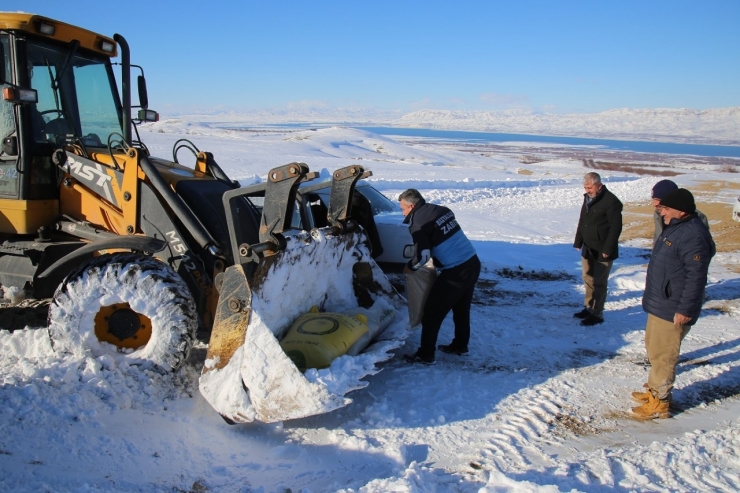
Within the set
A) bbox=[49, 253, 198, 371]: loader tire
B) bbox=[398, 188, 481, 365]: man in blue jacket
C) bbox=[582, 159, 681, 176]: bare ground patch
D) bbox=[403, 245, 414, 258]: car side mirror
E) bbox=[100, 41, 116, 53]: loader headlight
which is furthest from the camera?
bbox=[582, 159, 681, 176]: bare ground patch

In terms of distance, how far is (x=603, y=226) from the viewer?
21.5ft

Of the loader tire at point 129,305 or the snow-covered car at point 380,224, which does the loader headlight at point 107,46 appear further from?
the snow-covered car at point 380,224

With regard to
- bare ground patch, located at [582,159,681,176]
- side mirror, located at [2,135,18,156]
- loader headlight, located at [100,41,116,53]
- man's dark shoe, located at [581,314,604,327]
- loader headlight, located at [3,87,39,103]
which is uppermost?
loader headlight, located at [100,41,116,53]

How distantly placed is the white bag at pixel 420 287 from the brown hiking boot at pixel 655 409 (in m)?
1.97

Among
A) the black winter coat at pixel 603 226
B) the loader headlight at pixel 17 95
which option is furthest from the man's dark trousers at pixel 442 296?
the loader headlight at pixel 17 95

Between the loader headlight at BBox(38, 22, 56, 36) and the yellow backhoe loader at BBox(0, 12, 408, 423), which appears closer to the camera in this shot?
the yellow backhoe loader at BBox(0, 12, 408, 423)

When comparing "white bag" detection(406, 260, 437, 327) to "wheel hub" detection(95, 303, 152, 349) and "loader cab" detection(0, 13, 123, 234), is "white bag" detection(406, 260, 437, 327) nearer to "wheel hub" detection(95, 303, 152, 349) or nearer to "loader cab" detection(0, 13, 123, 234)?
"wheel hub" detection(95, 303, 152, 349)

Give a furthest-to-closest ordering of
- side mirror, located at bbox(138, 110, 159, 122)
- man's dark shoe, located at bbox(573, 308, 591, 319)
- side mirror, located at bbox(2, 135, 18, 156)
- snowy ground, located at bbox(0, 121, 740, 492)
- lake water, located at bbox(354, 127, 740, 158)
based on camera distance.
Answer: lake water, located at bbox(354, 127, 740, 158)
man's dark shoe, located at bbox(573, 308, 591, 319)
side mirror, located at bbox(138, 110, 159, 122)
side mirror, located at bbox(2, 135, 18, 156)
snowy ground, located at bbox(0, 121, 740, 492)

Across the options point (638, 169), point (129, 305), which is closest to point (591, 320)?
point (129, 305)

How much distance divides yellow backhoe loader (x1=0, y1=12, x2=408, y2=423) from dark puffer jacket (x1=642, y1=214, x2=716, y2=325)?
2130 millimetres

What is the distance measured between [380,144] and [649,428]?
4764cm

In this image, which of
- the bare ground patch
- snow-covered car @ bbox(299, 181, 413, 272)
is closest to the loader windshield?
snow-covered car @ bbox(299, 181, 413, 272)

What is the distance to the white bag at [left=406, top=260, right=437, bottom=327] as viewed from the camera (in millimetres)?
5426

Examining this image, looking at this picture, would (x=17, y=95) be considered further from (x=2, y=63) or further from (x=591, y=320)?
(x=591, y=320)
